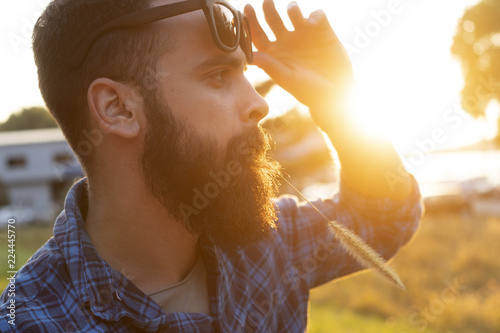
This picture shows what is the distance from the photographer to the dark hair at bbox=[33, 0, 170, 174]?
2.05 meters

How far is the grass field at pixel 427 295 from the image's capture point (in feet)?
20.9

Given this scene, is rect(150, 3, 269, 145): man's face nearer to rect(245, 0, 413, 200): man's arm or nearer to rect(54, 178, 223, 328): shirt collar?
rect(245, 0, 413, 200): man's arm

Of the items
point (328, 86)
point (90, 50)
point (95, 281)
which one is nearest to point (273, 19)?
point (328, 86)

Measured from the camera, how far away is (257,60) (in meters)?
2.52

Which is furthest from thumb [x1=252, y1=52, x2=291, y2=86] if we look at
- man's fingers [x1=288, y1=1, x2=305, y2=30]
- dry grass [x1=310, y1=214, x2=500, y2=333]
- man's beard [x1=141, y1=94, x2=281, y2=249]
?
dry grass [x1=310, y1=214, x2=500, y2=333]

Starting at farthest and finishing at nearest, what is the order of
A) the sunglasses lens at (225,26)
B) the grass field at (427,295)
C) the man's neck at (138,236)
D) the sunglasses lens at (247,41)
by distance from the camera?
the grass field at (427,295) < the sunglasses lens at (247,41) < the sunglasses lens at (225,26) < the man's neck at (138,236)

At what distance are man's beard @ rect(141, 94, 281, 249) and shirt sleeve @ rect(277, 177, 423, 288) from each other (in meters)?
0.39

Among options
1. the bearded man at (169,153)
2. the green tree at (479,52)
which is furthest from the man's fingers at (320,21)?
the green tree at (479,52)

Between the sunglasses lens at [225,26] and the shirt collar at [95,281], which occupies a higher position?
the sunglasses lens at [225,26]

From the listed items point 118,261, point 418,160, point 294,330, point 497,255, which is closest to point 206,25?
point 118,261

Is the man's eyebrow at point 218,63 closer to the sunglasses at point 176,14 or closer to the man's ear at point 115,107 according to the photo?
the sunglasses at point 176,14

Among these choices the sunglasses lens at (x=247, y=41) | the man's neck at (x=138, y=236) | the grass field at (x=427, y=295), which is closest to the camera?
the man's neck at (x=138, y=236)

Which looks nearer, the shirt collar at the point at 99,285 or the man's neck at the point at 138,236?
the shirt collar at the point at 99,285

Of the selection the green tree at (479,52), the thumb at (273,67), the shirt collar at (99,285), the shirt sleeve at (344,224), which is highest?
the thumb at (273,67)
